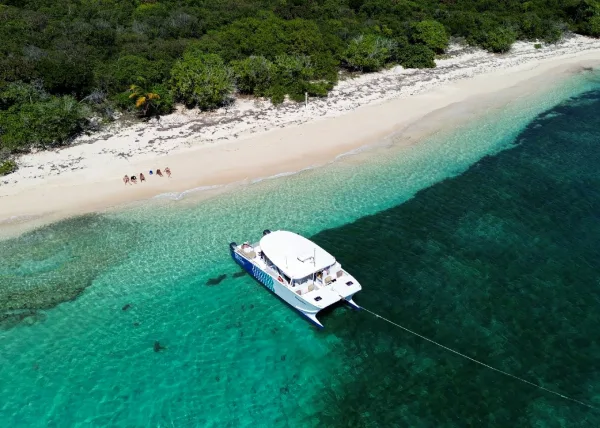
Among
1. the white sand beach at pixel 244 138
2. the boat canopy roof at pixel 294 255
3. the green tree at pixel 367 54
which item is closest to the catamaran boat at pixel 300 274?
the boat canopy roof at pixel 294 255

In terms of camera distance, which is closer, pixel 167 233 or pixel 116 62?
pixel 167 233

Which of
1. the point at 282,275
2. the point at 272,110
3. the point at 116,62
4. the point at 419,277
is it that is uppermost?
the point at 116,62

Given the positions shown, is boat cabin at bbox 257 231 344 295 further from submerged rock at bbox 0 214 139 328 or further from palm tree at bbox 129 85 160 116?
palm tree at bbox 129 85 160 116

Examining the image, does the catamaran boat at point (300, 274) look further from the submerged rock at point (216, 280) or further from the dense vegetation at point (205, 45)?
the dense vegetation at point (205, 45)

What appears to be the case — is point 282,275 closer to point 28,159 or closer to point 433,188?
point 433,188

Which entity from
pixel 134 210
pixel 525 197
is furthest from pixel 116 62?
pixel 525 197

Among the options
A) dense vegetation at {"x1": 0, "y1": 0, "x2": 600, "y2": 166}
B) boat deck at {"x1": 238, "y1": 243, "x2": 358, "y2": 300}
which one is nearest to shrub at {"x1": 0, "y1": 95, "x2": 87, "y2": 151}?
dense vegetation at {"x1": 0, "y1": 0, "x2": 600, "y2": 166}

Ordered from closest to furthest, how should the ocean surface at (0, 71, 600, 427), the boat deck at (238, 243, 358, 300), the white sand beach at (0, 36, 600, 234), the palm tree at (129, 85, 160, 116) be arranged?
the ocean surface at (0, 71, 600, 427), the boat deck at (238, 243, 358, 300), the white sand beach at (0, 36, 600, 234), the palm tree at (129, 85, 160, 116)
